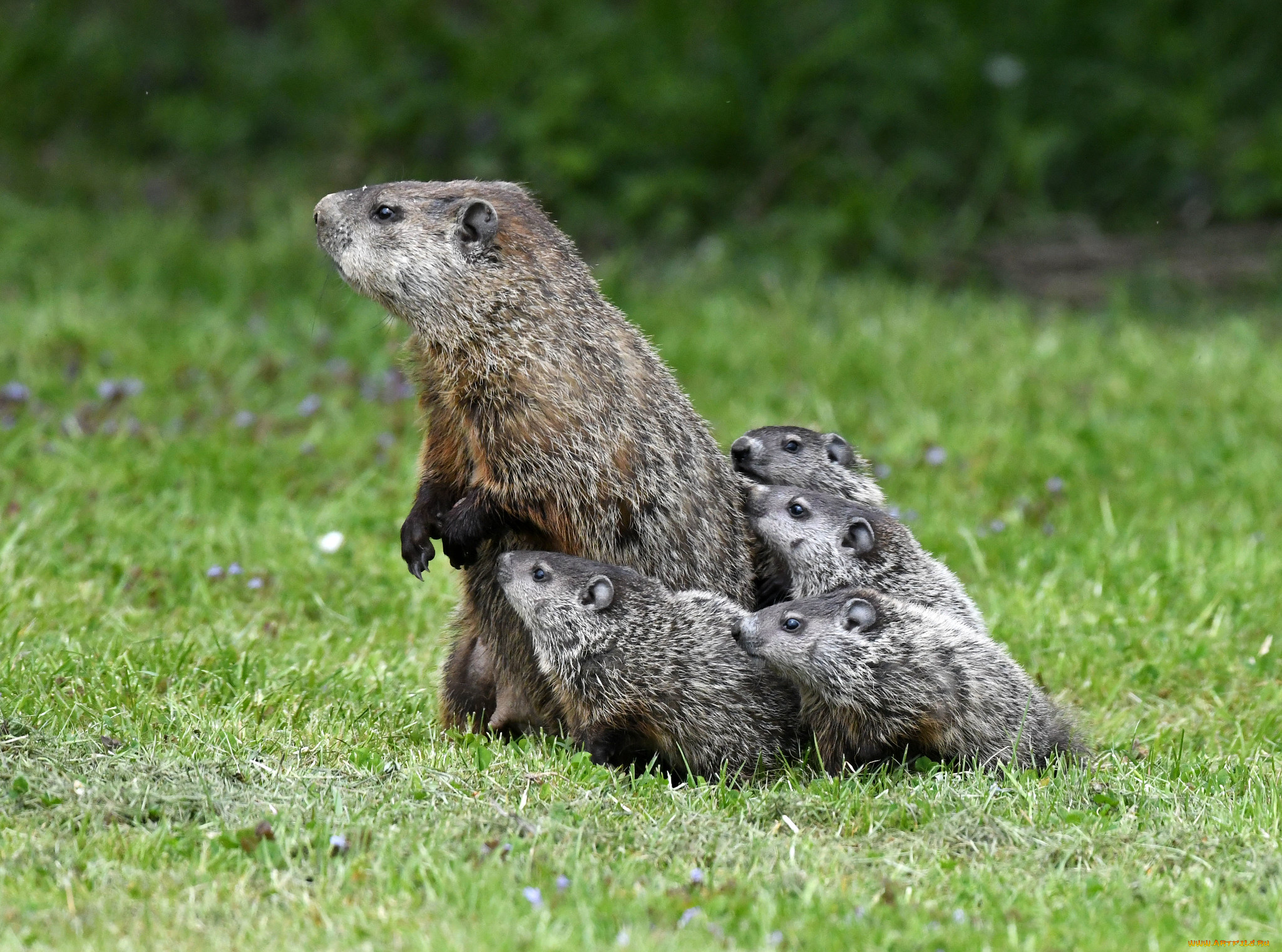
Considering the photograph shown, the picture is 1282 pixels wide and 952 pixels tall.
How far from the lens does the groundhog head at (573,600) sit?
192 inches

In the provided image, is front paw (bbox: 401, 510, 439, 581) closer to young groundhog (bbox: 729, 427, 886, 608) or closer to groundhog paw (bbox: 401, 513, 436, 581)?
groundhog paw (bbox: 401, 513, 436, 581)

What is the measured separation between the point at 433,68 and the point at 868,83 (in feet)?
11.7

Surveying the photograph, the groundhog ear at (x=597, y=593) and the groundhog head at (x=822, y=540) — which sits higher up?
the groundhog head at (x=822, y=540)

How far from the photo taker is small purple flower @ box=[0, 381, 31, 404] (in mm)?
7957

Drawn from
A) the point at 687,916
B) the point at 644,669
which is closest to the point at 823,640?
the point at 644,669

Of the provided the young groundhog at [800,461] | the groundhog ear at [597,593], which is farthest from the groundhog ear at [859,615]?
the young groundhog at [800,461]

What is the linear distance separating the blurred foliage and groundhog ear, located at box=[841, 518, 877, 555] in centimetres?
675

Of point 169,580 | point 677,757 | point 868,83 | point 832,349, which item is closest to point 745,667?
point 677,757

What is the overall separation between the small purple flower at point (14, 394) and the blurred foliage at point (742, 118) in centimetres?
485

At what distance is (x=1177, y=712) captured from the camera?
5.73 m

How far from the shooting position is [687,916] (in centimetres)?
363

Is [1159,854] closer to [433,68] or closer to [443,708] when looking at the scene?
[443,708]

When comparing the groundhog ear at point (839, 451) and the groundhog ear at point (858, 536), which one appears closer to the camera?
the groundhog ear at point (858, 536)

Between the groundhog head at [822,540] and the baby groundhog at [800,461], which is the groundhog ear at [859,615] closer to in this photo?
the groundhog head at [822,540]
